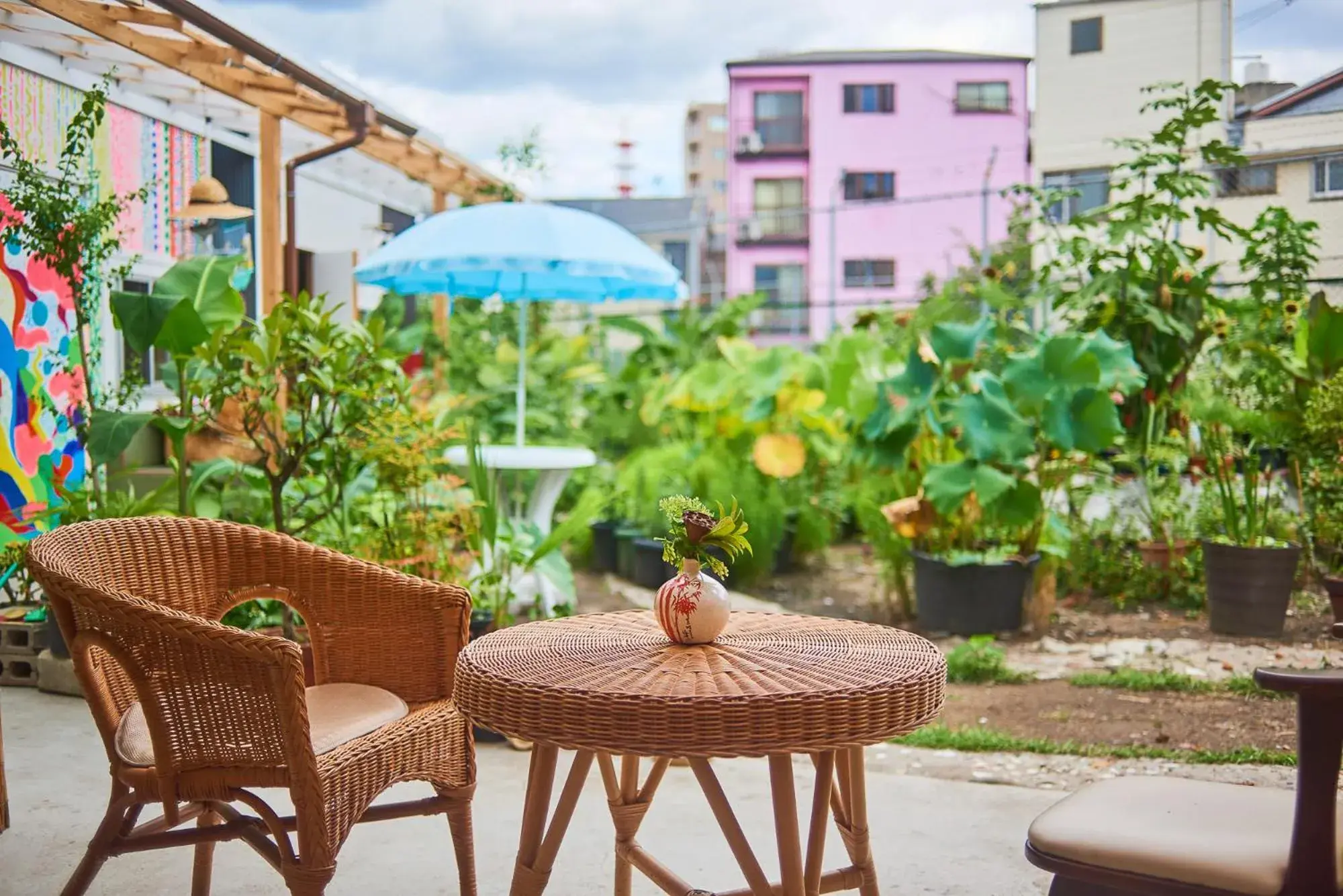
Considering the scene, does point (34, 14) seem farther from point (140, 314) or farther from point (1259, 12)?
point (1259, 12)

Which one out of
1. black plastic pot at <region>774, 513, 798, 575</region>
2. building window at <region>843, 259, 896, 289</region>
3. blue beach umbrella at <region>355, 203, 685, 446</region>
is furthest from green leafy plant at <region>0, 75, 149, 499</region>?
building window at <region>843, 259, 896, 289</region>

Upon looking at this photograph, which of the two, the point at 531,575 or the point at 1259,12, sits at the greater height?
the point at 1259,12

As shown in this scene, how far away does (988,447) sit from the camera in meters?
4.80

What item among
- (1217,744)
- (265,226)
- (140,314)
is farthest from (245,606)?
(1217,744)

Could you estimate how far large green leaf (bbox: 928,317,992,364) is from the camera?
512cm

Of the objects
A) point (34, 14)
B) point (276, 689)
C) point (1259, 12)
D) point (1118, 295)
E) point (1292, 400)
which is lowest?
point (276, 689)

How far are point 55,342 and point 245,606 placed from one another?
1.21 metres

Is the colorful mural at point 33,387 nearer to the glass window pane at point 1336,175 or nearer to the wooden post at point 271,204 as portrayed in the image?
the wooden post at point 271,204

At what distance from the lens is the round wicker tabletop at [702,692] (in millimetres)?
1700

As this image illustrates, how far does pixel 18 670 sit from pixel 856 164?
1728 cm

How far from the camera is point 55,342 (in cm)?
444

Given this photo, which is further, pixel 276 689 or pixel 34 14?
pixel 34 14

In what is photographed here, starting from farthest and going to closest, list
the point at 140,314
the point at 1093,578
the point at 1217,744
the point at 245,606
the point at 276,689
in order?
1. the point at 1093,578
2. the point at 245,606
3. the point at 140,314
4. the point at 1217,744
5. the point at 276,689

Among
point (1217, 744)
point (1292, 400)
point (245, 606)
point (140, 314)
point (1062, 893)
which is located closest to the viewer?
point (1062, 893)
